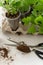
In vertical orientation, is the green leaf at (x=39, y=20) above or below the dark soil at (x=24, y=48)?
above

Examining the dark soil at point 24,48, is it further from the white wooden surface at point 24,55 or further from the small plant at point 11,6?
the small plant at point 11,6

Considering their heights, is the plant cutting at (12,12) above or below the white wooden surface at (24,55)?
above

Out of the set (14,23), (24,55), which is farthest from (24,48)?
(14,23)

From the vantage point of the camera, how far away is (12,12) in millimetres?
883

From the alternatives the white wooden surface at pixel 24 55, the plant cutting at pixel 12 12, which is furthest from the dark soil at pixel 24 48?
the plant cutting at pixel 12 12

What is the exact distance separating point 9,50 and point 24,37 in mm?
109

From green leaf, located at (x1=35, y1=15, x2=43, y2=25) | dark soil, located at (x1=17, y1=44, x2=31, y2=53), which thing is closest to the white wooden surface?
dark soil, located at (x1=17, y1=44, x2=31, y2=53)

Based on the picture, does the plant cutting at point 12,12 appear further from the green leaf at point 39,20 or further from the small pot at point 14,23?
the green leaf at point 39,20

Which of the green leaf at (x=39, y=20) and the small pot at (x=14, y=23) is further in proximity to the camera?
the small pot at (x=14, y=23)

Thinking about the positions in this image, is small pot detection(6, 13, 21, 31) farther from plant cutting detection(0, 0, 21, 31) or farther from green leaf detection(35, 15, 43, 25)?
green leaf detection(35, 15, 43, 25)

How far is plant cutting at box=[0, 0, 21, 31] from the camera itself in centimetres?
86

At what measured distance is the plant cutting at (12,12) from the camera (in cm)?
86

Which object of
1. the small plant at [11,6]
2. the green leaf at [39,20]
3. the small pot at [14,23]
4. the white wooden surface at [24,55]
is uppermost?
the small plant at [11,6]

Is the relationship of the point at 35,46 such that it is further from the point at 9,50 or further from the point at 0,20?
the point at 0,20
